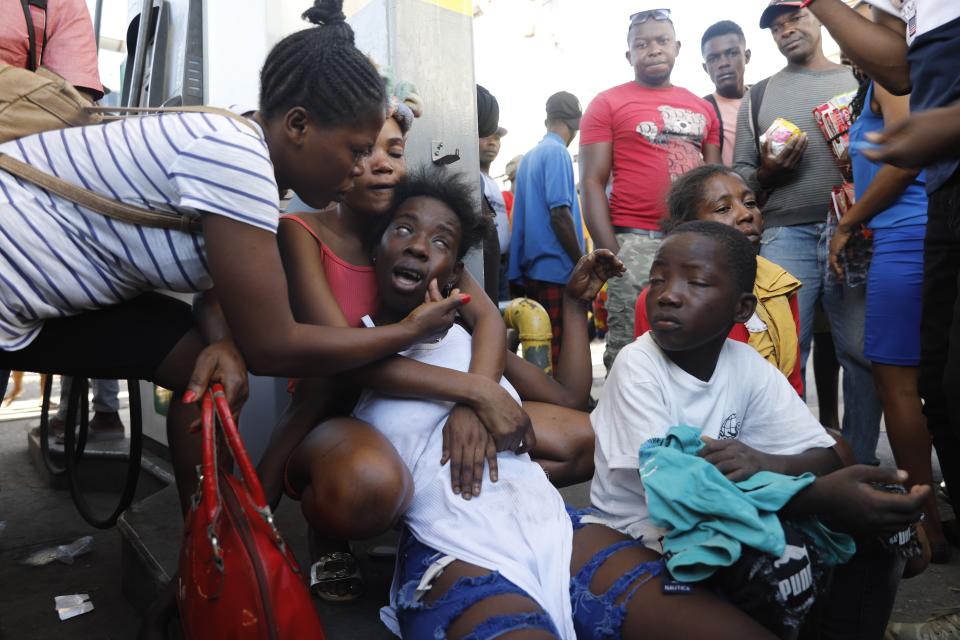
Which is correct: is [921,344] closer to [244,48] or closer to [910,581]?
[910,581]

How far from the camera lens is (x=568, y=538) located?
4.93ft

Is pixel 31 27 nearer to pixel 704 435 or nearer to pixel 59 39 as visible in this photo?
pixel 59 39

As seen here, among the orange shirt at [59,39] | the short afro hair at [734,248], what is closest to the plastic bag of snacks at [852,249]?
the short afro hair at [734,248]

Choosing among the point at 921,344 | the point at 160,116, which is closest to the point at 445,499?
A: the point at 160,116

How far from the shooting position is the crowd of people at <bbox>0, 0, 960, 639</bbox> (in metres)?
1.35

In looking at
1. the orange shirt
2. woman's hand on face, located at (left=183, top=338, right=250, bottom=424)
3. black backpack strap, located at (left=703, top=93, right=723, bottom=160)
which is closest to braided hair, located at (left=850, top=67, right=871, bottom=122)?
black backpack strap, located at (left=703, top=93, right=723, bottom=160)

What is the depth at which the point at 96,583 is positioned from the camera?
2471 mm

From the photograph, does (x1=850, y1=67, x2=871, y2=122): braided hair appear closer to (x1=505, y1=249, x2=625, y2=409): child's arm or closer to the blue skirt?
the blue skirt

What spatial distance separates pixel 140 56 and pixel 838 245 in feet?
10.7

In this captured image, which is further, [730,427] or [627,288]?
[627,288]

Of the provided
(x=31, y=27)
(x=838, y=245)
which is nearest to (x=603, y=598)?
(x=838, y=245)

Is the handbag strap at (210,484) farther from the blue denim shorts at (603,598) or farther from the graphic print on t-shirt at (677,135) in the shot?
the graphic print on t-shirt at (677,135)

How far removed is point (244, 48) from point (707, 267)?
2101 millimetres

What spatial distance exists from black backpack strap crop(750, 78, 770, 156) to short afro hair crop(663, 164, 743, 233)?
0.86 metres
